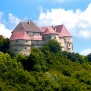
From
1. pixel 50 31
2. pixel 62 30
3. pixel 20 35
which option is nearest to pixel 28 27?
pixel 20 35

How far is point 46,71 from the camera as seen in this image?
78812mm

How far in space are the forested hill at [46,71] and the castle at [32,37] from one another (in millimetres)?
2167

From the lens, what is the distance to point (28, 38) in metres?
85.5

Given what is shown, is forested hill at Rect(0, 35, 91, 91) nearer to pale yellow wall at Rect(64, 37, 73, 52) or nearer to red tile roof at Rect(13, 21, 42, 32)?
pale yellow wall at Rect(64, 37, 73, 52)

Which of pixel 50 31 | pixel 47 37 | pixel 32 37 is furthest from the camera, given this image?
pixel 50 31

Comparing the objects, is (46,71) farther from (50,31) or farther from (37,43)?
(50,31)

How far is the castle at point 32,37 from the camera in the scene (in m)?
84.9

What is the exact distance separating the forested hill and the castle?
2.17 metres

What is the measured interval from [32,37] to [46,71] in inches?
433

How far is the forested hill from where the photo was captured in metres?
70.8

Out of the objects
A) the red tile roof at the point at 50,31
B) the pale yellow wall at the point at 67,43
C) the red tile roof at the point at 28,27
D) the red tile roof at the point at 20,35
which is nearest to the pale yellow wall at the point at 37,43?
the red tile roof at the point at 20,35

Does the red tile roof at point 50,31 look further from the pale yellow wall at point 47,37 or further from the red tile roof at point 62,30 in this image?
the red tile roof at point 62,30

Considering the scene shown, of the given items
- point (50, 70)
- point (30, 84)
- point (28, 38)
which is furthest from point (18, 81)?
point (28, 38)

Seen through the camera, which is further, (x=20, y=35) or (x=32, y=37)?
(x=32, y=37)
